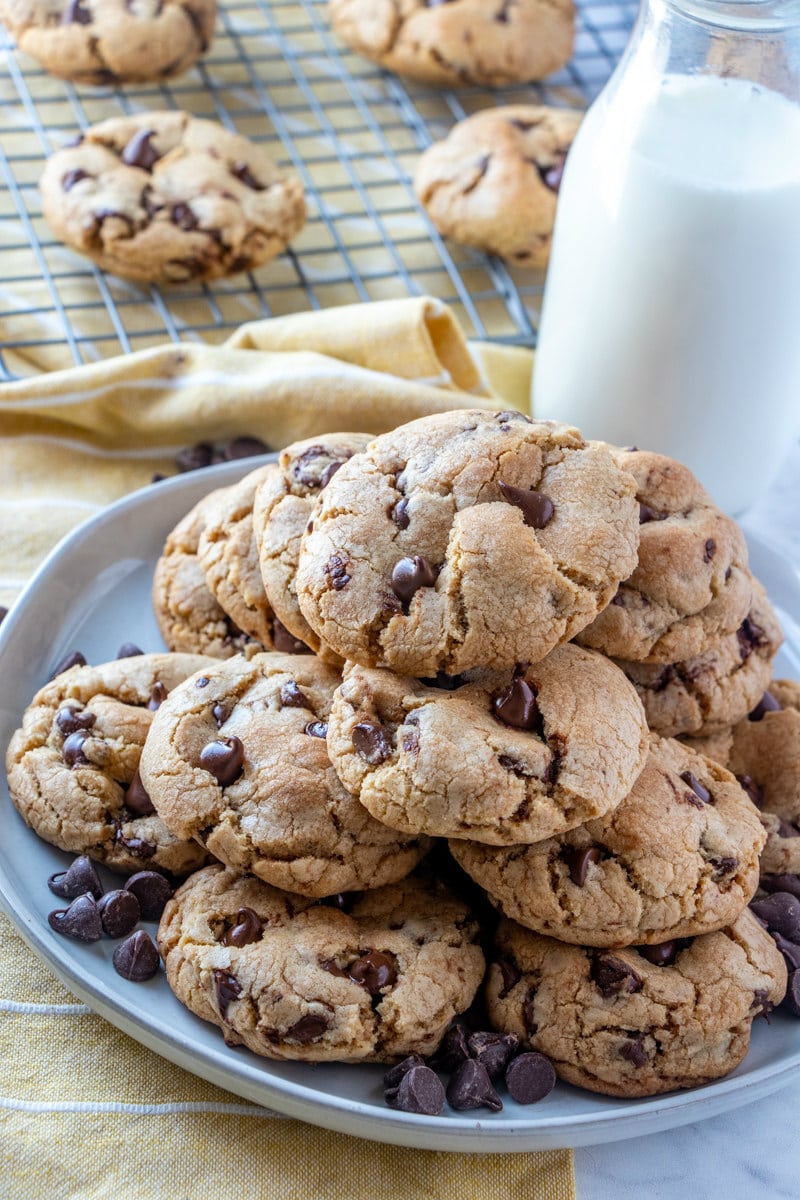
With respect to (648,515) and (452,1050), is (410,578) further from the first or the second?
(452,1050)

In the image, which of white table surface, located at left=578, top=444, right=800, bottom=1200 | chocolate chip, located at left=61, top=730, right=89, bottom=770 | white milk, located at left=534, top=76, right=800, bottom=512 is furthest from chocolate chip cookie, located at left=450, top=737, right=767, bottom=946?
white milk, located at left=534, top=76, right=800, bottom=512

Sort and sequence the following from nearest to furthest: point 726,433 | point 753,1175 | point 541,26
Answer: point 753,1175
point 726,433
point 541,26

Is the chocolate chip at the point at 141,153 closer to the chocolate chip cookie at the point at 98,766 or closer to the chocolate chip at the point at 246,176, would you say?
the chocolate chip at the point at 246,176

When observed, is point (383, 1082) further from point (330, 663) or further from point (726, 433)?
point (726, 433)

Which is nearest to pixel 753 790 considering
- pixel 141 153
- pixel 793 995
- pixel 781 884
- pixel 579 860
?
pixel 781 884

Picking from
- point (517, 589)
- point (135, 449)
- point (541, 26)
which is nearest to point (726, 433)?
point (517, 589)
